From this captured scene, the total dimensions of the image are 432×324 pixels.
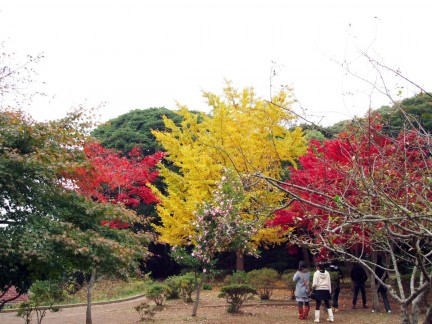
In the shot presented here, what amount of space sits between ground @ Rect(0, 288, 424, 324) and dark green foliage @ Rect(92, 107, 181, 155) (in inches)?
428

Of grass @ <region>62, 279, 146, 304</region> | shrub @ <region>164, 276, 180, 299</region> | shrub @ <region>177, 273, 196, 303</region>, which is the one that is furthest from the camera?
grass @ <region>62, 279, 146, 304</region>

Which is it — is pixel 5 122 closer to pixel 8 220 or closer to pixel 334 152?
pixel 8 220

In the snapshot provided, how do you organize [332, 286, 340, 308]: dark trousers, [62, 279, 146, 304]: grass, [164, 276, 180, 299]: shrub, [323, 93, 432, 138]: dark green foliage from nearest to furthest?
[323, 93, 432, 138]: dark green foliage < [332, 286, 340, 308]: dark trousers < [164, 276, 180, 299]: shrub < [62, 279, 146, 304]: grass

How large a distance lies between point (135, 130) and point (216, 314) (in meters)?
16.5

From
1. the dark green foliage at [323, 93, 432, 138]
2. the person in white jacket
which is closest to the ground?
the person in white jacket

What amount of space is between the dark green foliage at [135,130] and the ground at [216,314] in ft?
35.7

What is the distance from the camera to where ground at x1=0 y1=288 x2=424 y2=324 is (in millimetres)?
11578

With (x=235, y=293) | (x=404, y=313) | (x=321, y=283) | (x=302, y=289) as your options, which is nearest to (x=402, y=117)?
(x=321, y=283)

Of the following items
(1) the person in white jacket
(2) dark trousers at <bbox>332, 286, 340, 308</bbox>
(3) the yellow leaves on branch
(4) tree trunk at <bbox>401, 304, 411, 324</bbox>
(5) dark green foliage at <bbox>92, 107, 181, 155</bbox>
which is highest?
(5) dark green foliage at <bbox>92, 107, 181, 155</bbox>

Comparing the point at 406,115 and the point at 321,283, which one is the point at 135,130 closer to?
the point at 321,283

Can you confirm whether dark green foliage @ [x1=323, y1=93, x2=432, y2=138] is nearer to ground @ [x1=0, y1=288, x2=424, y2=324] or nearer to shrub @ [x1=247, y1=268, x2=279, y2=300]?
ground @ [x1=0, y1=288, x2=424, y2=324]

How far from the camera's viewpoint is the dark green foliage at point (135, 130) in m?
26.2

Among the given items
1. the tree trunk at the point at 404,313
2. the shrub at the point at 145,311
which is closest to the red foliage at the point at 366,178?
the tree trunk at the point at 404,313

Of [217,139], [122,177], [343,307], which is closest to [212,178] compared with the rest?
[217,139]
